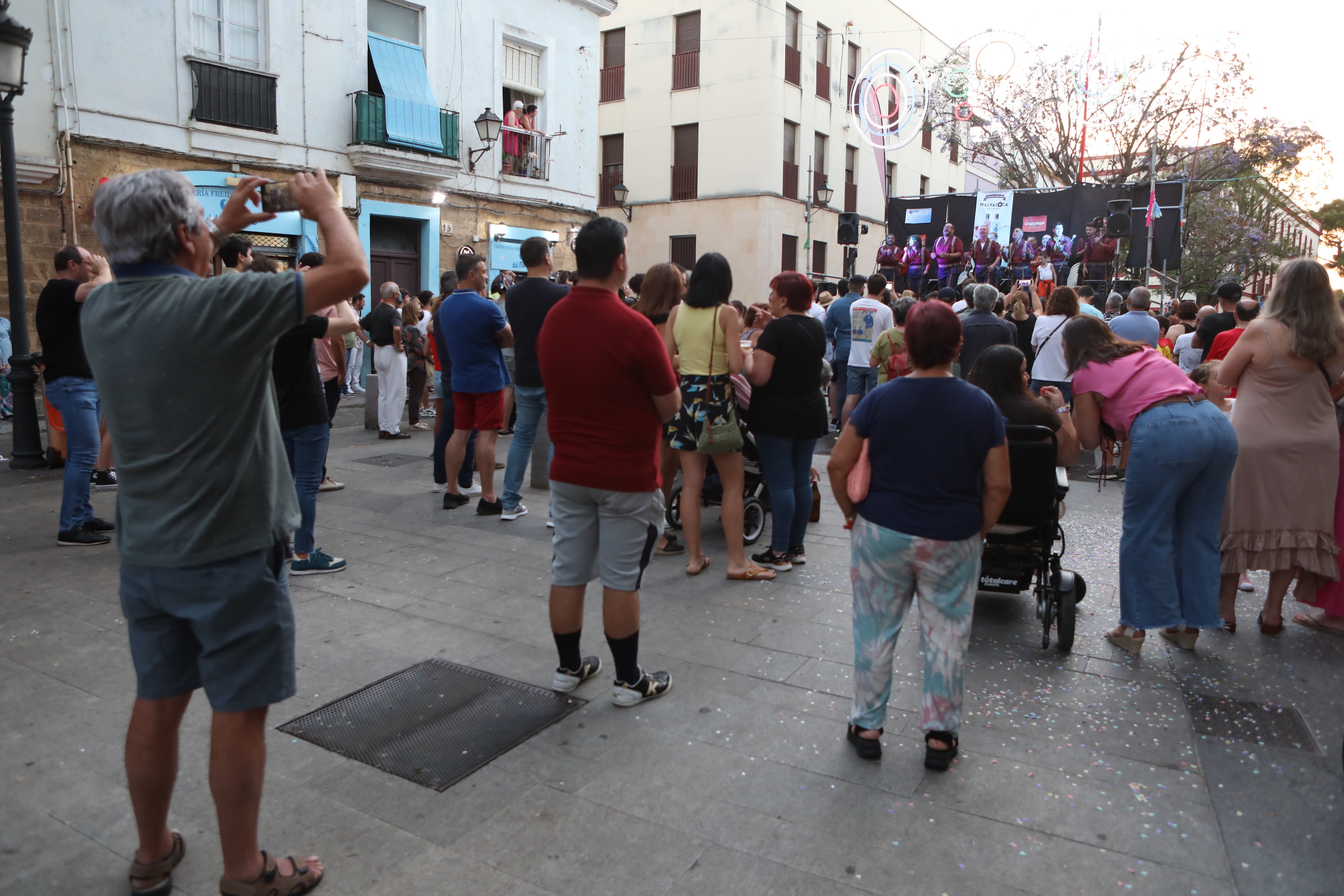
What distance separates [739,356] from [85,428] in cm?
418

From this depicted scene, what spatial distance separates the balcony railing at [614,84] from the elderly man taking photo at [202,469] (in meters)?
28.1

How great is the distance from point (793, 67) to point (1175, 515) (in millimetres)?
25778

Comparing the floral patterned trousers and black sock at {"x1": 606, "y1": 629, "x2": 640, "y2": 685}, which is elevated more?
the floral patterned trousers

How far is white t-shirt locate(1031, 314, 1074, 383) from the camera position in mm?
8219

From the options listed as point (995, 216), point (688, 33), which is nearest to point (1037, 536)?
point (995, 216)

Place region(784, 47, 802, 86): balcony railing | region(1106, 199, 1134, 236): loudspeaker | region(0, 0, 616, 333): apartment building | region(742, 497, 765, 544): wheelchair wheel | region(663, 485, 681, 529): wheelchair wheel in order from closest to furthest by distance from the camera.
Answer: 1. region(742, 497, 765, 544): wheelchair wheel
2. region(663, 485, 681, 529): wheelchair wheel
3. region(0, 0, 616, 333): apartment building
4. region(1106, 199, 1134, 236): loudspeaker
5. region(784, 47, 802, 86): balcony railing

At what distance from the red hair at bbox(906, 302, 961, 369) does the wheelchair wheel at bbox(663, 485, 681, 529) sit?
3.23m

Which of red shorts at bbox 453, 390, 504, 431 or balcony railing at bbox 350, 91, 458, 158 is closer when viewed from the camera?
red shorts at bbox 453, 390, 504, 431

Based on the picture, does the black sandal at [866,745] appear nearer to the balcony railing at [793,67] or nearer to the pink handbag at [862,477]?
the pink handbag at [862,477]

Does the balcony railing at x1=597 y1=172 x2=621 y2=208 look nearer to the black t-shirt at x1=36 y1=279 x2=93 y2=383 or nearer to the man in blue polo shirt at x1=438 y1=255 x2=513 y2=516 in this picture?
the man in blue polo shirt at x1=438 y1=255 x2=513 y2=516

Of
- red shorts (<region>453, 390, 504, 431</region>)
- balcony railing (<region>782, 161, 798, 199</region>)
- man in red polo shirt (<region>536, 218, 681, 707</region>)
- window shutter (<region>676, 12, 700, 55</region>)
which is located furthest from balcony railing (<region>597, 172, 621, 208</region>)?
man in red polo shirt (<region>536, 218, 681, 707</region>)

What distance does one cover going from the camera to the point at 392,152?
15000 mm

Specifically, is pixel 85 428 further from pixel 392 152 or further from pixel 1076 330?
pixel 392 152

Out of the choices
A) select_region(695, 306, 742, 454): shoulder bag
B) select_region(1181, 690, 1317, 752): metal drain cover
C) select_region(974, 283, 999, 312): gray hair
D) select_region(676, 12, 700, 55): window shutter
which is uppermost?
select_region(676, 12, 700, 55): window shutter
